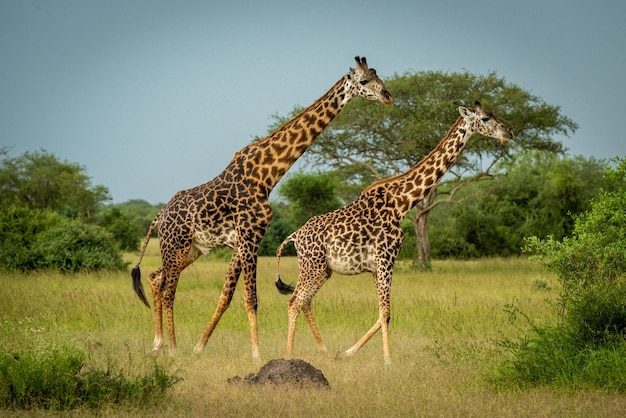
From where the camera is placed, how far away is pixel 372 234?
10.5 meters

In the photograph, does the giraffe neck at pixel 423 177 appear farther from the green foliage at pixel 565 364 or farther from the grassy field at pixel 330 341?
the green foliage at pixel 565 364

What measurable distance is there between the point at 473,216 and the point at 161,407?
29.8 metres

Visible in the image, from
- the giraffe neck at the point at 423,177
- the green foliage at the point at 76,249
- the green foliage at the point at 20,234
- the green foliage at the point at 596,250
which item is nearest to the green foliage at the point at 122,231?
the green foliage at the point at 20,234

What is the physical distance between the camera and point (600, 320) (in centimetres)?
905

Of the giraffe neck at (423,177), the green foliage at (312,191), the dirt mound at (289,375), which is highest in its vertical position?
the green foliage at (312,191)

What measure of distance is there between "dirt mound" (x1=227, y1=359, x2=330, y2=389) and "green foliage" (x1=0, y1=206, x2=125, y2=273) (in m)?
14.0

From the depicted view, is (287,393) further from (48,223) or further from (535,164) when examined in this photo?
(535,164)

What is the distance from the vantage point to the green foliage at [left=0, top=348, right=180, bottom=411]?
7.62 meters

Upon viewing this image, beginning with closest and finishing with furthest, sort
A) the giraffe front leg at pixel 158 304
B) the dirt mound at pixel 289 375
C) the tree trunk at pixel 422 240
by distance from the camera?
the dirt mound at pixel 289 375 → the giraffe front leg at pixel 158 304 → the tree trunk at pixel 422 240

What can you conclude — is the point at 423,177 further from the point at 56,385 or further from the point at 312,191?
the point at 312,191

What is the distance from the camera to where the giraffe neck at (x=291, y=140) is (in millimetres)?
10555

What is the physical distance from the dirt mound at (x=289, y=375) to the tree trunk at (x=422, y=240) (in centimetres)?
1799

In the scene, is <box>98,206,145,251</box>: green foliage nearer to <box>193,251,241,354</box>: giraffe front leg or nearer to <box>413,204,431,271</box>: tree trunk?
<box>413,204,431,271</box>: tree trunk

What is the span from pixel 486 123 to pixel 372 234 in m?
2.07
